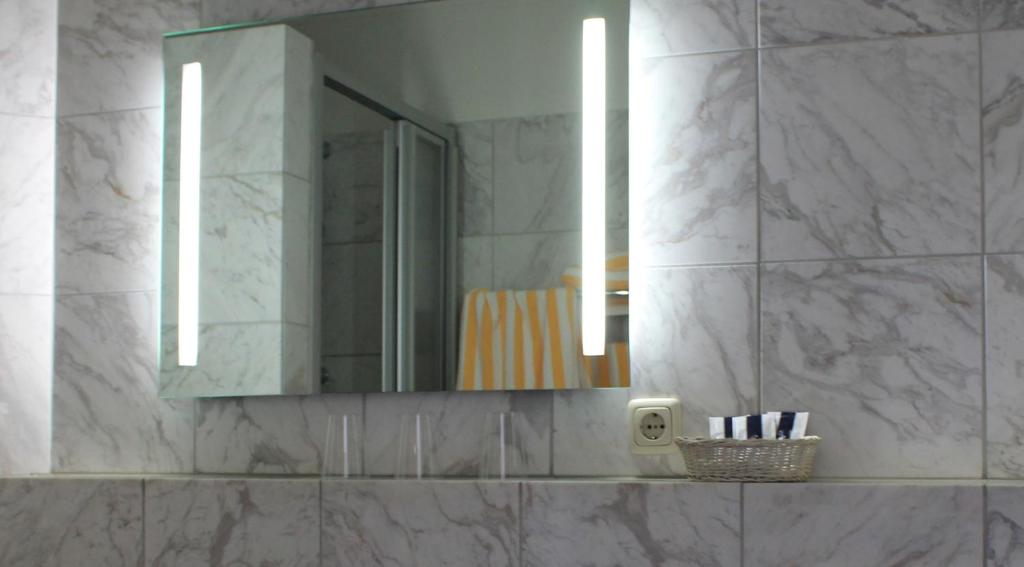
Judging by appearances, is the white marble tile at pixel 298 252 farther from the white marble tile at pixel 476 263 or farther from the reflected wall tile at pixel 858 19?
the reflected wall tile at pixel 858 19

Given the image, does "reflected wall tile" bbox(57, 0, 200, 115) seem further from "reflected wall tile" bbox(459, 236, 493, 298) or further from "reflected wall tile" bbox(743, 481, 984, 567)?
"reflected wall tile" bbox(743, 481, 984, 567)

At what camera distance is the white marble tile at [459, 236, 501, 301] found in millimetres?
2102

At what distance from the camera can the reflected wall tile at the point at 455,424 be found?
6.81 feet

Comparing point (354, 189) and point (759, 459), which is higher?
point (354, 189)

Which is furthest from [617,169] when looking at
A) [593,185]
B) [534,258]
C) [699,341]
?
[699,341]

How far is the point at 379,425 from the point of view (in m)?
2.17

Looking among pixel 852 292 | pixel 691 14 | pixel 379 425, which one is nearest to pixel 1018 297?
pixel 852 292

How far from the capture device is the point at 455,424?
2.12 metres

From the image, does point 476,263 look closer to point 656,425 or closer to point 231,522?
point 656,425

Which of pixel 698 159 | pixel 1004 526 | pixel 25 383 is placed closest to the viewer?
pixel 1004 526

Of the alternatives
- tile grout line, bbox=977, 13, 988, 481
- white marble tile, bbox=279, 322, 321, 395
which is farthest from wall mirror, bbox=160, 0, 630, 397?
tile grout line, bbox=977, 13, 988, 481

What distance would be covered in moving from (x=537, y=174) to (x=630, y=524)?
1.90ft

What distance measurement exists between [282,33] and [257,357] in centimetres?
56

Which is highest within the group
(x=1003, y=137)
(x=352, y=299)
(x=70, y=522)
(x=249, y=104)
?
(x=249, y=104)
